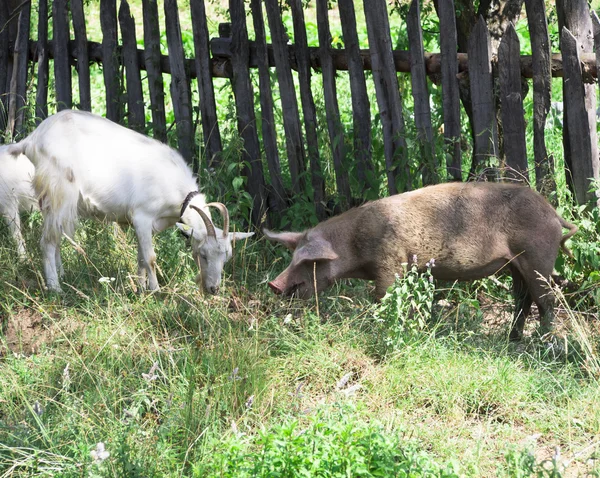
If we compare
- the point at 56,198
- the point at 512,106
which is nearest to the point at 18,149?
the point at 56,198

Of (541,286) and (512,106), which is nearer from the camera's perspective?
(541,286)

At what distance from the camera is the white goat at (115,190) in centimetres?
624

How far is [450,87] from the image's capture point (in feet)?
21.4

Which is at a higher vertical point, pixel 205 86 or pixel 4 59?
pixel 4 59

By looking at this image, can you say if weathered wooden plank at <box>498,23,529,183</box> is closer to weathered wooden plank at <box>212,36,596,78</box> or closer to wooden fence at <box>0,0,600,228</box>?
wooden fence at <box>0,0,600,228</box>

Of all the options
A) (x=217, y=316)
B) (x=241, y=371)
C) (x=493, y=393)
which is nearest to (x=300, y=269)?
(x=217, y=316)

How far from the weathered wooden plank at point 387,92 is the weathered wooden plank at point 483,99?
58 cm

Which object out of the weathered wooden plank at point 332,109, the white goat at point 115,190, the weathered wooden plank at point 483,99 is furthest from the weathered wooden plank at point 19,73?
the weathered wooden plank at point 483,99

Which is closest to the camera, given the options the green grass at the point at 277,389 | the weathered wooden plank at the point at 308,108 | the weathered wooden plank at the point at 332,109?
the green grass at the point at 277,389

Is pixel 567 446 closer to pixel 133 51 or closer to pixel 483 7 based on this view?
pixel 483 7

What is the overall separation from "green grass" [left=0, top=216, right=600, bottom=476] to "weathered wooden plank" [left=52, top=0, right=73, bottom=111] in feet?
9.06

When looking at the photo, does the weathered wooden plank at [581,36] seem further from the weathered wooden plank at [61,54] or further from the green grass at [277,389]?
the weathered wooden plank at [61,54]

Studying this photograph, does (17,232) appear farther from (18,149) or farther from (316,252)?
(316,252)

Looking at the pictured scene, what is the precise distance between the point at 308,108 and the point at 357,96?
50cm
